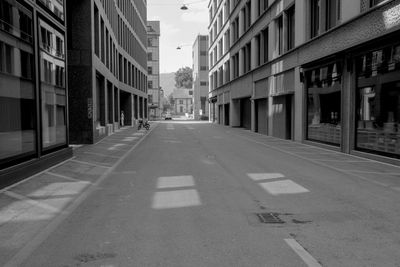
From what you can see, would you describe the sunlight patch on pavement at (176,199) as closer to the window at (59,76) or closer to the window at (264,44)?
the window at (59,76)

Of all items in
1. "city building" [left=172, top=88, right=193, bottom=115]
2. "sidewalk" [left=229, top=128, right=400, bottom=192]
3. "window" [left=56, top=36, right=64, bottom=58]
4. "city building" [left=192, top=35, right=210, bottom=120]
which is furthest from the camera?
"city building" [left=172, top=88, right=193, bottom=115]

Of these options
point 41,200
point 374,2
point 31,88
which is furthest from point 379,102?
point 41,200

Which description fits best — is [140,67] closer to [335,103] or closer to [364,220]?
[335,103]

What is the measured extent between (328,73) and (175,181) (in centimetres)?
1028

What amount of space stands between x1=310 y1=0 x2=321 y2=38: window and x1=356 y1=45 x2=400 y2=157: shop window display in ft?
16.7

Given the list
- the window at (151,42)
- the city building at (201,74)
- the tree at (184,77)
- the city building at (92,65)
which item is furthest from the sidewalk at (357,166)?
the tree at (184,77)

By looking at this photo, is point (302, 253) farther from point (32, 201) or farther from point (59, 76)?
point (59, 76)

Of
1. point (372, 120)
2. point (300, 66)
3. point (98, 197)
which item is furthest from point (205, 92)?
point (98, 197)

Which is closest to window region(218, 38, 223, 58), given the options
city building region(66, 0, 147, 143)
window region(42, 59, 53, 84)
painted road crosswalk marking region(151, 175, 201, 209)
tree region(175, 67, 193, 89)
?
city building region(66, 0, 147, 143)

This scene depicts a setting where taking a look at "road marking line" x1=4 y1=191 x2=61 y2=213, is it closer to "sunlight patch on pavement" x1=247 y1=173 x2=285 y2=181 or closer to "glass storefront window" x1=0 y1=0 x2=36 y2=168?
"glass storefront window" x1=0 y1=0 x2=36 y2=168

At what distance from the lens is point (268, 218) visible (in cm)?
640

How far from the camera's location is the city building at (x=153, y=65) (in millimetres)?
93125

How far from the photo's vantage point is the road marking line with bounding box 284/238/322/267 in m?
4.45

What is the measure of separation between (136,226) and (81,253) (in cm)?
123
